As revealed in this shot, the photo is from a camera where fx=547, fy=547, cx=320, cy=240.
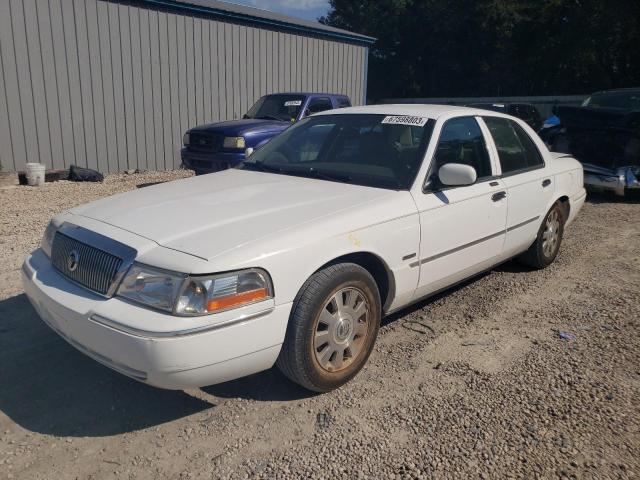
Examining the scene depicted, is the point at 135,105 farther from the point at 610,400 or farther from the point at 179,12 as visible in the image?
the point at 610,400

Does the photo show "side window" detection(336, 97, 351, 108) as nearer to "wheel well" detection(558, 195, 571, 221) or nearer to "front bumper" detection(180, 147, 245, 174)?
"front bumper" detection(180, 147, 245, 174)

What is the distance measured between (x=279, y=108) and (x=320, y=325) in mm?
8183

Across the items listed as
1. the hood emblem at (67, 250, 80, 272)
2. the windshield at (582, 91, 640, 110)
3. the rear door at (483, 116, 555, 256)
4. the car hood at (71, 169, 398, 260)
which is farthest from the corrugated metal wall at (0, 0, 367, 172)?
the rear door at (483, 116, 555, 256)

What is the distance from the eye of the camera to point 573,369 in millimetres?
3477

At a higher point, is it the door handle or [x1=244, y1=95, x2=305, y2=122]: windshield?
[x1=244, y1=95, x2=305, y2=122]: windshield

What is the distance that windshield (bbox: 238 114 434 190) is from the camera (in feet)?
12.4

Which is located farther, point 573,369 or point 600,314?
point 600,314

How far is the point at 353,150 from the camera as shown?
4.13 meters

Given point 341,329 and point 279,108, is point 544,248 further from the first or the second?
point 279,108

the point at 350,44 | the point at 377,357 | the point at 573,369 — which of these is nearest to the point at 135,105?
the point at 350,44

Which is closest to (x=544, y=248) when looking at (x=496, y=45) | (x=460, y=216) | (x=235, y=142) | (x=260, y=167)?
(x=460, y=216)

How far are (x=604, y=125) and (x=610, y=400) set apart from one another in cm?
728

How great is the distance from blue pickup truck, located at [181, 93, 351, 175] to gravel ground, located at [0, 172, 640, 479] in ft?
17.1

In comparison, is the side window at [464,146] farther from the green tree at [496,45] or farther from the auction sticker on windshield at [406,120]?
the green tree at [496,45]
